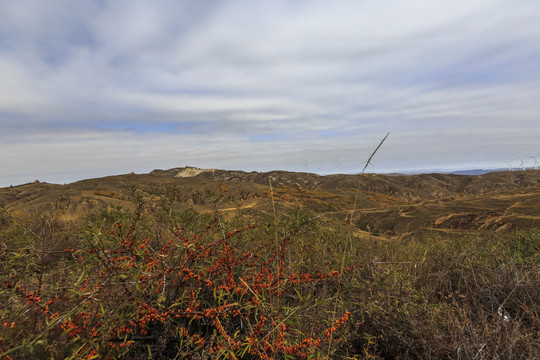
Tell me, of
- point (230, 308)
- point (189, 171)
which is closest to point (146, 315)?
point (230, 308)

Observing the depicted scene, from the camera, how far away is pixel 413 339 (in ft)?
7.23

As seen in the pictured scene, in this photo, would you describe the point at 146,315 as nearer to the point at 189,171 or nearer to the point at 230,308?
the point at 230,308

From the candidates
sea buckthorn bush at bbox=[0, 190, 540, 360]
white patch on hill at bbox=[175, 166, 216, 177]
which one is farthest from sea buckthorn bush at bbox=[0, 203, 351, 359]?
white patch on hill at bbox=[175, 166, 216, 177]

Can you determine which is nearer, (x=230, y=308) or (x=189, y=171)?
(x=230, y=308)

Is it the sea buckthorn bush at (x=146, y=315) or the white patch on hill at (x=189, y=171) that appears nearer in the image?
the sea buckthorn bush at (x=146, y=315)

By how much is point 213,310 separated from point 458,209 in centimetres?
1747

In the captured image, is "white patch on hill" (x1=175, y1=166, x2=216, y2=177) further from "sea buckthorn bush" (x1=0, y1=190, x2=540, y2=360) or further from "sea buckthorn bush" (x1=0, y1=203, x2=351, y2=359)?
"sea buckthorn bush" (x1=0, y1=203, x2=351, y2=359)

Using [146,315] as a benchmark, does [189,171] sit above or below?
above

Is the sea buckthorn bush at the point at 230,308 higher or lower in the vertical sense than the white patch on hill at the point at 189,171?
lower

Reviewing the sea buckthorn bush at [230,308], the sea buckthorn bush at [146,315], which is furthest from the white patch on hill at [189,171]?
the sea buckthorn bush at [146,315]

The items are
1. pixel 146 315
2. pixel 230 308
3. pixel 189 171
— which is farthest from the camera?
pixel 189 171

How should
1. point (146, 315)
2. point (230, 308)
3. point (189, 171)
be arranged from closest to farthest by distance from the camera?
point (146, 315)
point (230, 308)
point (189, 171)

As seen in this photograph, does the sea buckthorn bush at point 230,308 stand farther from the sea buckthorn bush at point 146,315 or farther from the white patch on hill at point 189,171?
the white patch on hill at point 189,171

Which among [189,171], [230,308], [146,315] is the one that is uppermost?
[189,171]
